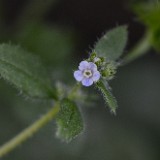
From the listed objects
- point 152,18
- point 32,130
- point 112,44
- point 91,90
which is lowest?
point 32,130

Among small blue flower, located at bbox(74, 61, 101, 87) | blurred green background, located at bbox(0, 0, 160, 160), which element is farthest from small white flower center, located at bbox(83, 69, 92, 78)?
blurred green background, located at bbox(0, 0, 160, 160)

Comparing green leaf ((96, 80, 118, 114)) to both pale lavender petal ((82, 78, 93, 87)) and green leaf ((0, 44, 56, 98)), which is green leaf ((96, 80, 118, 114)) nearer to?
Result: pale lavender petal ((82, 78, 93, 87))

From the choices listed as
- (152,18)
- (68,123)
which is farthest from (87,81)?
(152,18)

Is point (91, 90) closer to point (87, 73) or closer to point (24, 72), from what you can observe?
point (24, 72)

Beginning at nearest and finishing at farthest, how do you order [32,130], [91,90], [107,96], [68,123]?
[107,96]
[68,123]
[32,130]
[91,90]

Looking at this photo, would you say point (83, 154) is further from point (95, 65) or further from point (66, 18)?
point (95, 65)

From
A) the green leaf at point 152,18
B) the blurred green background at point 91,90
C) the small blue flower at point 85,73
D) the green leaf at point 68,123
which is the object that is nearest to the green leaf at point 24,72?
the green leaf at point 68,123

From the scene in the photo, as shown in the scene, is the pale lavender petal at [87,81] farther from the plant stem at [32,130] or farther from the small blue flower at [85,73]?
the plant stem at [32,130]
